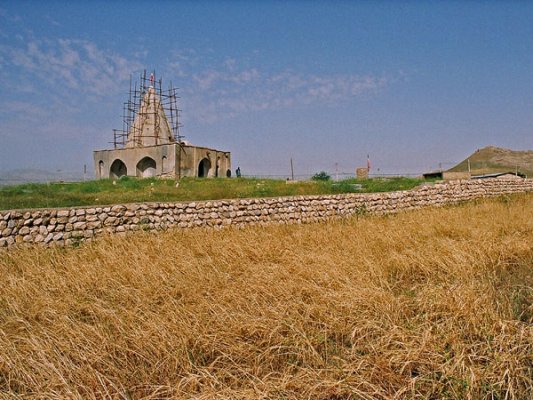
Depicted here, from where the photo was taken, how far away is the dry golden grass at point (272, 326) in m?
2.36

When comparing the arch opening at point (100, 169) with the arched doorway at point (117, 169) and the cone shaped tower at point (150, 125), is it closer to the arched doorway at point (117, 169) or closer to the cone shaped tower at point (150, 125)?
the arched doorway at point (117, 169)

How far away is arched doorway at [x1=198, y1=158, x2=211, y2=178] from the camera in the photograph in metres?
31.0

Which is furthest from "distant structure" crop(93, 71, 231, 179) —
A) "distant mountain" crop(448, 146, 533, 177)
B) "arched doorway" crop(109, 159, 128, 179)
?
"distant mountain" crop(448, 146, 533, 177)

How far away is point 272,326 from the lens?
10.1 feet

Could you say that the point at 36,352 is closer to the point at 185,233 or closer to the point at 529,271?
the point at 185,233

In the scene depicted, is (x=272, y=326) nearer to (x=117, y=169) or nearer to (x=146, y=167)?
(x=146, y=167)

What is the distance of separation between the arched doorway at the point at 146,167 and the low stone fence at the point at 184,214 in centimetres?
2202

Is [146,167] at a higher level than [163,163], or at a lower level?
lower

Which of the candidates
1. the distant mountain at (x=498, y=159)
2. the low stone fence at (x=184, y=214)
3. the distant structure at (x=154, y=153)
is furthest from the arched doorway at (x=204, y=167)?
the distant mountain at (x=498, y=159)

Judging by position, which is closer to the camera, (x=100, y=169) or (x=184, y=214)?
(x=184, y=214)

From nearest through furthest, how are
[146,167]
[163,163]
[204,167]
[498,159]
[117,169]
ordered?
Result: [163,163] → [146,167] → [204,167] → [117,169] → [498,159]

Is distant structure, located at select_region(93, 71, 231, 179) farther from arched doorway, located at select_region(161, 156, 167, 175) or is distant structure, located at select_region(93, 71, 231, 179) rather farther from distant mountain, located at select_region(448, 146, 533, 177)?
distant mountain, located at select_region(448, 146, 533, 177)

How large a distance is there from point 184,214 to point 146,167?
23046 mm

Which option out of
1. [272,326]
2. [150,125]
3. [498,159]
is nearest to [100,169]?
[150,125]
